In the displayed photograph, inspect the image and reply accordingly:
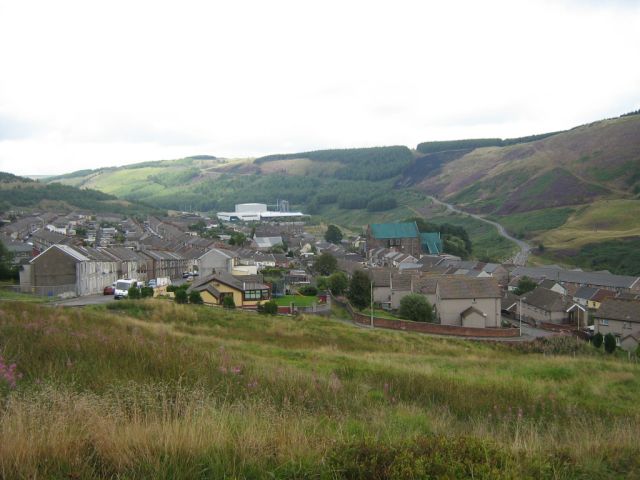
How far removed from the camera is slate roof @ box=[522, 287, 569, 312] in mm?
45531

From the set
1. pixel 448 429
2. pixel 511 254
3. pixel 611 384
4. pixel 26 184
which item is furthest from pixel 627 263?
pixel 26 184

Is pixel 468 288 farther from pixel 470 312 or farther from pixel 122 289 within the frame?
pixel 122 289

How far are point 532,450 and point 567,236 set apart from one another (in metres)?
98.3

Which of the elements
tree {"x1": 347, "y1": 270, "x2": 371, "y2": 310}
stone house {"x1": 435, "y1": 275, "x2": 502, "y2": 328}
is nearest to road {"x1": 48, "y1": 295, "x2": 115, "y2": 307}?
tree {"x1": 347, "y1": 270, "x2": 371, "y2": 310}

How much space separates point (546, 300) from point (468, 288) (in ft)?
31.1

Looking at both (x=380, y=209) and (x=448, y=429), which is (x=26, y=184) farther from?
(x=448, y=429)

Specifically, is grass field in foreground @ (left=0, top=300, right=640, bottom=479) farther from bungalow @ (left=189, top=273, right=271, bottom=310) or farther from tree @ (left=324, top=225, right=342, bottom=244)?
tree @ (left=324, top=225, right=342, bottom=244)

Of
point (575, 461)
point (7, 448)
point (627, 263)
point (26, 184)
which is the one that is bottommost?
point (627, 263)

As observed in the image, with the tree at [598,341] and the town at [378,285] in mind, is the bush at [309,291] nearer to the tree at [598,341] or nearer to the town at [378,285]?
the town at [378,285]

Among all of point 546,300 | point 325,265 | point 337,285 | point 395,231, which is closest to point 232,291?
point 337,285

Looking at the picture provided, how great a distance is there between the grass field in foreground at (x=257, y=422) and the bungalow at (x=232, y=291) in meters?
28.2

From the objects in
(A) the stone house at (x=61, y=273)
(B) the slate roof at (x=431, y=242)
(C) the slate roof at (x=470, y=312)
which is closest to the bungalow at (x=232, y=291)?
(A) the stone house at (x=61, y=273)

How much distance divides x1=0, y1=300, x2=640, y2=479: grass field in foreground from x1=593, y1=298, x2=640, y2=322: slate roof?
103ft

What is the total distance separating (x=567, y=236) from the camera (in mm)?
93375
